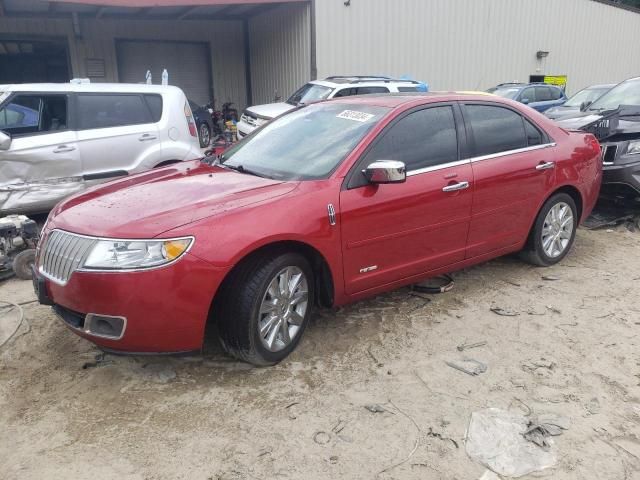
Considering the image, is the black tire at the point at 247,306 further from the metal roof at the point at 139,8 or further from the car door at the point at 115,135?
the metal roof at the point at 139,8

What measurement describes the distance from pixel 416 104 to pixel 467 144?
52cm

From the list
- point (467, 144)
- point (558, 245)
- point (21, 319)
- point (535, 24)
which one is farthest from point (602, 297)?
point (535, 24)

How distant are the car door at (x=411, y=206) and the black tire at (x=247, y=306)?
546 mm

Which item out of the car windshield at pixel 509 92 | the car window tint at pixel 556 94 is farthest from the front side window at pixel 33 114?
the car window tint at pixel 556 94

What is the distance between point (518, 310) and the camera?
417cm

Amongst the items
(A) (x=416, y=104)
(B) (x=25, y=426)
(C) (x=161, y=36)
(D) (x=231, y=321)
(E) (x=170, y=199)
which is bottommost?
(B) (x=25, y=426)

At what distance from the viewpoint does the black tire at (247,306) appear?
3064mm

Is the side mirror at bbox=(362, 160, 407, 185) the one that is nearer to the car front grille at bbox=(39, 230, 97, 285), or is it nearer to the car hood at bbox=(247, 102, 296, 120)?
the car front grille at bbox=(39, 230, 97, 285)

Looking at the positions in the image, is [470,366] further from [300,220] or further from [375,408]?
[300,220]

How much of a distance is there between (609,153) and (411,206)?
358cm

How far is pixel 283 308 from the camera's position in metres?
3.31

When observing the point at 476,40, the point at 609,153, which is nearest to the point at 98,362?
the point at 609,153

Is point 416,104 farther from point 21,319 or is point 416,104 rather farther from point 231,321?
point 21,319

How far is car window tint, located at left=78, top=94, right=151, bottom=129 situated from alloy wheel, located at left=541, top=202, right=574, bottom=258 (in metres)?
4.88
